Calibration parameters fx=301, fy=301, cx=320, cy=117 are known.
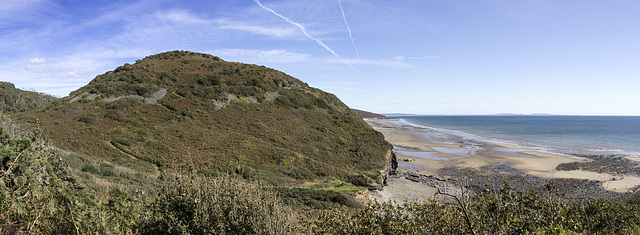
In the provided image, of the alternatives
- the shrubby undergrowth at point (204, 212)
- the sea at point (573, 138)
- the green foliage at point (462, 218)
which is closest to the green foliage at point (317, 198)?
the green foliage at point (462, 218)

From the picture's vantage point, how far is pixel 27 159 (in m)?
7.10

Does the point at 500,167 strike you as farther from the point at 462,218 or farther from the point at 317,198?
the point at 462,218

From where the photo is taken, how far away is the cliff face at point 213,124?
22.6 metres

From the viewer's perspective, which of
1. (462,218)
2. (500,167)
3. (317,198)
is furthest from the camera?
(500,167)

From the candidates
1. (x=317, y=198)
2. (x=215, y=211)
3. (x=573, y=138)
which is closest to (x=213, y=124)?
(x=317, y=198)

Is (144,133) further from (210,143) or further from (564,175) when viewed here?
(564,175)

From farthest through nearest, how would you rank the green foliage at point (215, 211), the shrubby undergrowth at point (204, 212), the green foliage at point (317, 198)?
the green foliage at point (317, 198)
the green foliage at point (215, 211)
the shrubby undergrowth at point (204, 212)

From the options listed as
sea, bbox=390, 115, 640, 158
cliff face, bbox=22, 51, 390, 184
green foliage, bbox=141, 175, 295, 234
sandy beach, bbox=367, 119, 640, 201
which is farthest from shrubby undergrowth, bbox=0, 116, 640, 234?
sea, bbox=390, 115, 640, 158

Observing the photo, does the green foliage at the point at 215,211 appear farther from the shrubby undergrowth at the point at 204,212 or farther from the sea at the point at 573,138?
the sea at the point at 573,138

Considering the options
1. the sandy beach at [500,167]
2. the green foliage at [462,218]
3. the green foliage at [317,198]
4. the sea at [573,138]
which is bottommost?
the sandy beach at [500,167]

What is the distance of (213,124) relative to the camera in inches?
1195

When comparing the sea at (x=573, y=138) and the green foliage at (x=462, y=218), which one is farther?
the sea at (x=573, y=138)

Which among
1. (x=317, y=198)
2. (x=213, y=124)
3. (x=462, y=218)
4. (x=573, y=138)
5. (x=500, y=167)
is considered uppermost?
(x=213, y=124)

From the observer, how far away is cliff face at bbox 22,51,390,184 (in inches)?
891
